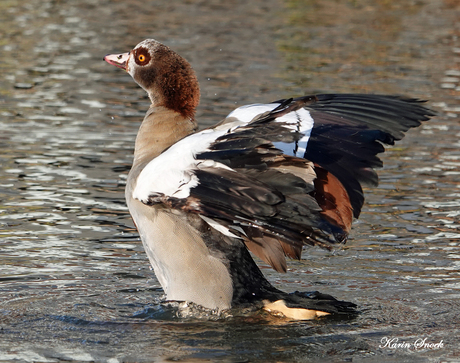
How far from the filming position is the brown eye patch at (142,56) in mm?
6934

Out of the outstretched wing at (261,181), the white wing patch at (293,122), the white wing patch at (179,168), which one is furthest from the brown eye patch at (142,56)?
the white wing patch at (179,168)

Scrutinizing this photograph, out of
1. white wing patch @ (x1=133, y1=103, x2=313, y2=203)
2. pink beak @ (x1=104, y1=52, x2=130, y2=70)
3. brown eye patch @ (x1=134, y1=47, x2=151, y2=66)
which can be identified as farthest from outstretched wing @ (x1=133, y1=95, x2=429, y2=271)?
pink beak @ (x1=104, y1=52, x2=130, y2=70)

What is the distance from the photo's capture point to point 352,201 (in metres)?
5.98

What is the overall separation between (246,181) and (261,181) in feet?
0.43

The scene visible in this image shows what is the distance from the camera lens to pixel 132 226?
824 centimetres

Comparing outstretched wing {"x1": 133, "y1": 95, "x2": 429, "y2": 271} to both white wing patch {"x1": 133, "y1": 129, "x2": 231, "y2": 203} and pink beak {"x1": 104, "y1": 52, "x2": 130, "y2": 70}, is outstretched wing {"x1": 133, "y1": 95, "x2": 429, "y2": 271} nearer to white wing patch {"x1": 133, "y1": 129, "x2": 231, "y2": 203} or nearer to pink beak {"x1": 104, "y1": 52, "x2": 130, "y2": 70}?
white wing patch {"x1": 133, "y1": 129, "x2": 231, "y2": 203}

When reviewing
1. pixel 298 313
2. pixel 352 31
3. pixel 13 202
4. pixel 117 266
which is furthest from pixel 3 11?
pixel 298 313

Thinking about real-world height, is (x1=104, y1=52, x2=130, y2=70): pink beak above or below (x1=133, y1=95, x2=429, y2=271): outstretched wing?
above

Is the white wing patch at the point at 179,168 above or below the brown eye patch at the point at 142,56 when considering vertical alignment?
below

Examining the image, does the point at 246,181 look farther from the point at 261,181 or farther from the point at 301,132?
the point at 301,132

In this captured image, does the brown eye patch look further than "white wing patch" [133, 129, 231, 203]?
Yes

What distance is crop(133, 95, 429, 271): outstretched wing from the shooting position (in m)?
5.27

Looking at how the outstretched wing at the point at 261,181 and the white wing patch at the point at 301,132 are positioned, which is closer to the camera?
the outstretched wing at the point at 261,181

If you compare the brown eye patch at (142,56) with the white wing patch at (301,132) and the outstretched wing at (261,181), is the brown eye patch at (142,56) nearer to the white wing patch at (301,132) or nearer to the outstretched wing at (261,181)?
the outstretched wing at (261,181)
